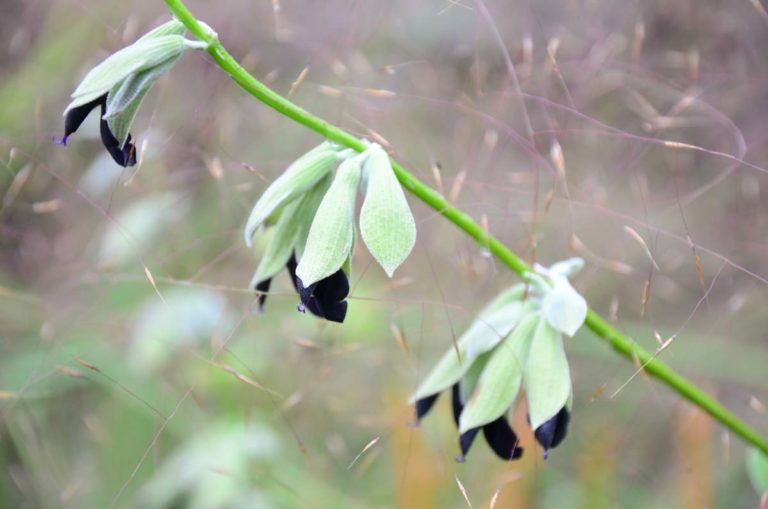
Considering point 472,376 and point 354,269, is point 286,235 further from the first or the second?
point 354,269

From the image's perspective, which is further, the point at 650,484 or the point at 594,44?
the point at 594,44

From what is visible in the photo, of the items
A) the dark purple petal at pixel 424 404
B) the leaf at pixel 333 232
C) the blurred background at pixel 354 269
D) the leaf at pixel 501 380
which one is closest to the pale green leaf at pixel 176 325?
the blurred background at pixel 354 269

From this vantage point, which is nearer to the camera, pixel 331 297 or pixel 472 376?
pixel 331 297

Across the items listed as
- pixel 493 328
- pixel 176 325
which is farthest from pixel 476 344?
pixel 176 325

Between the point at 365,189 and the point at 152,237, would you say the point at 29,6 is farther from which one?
the point at 365,189

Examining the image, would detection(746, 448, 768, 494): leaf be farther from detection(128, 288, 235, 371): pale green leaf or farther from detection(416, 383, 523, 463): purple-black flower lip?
detection(128, 288, 235, 371): pale green leaf

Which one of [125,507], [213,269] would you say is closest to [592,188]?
[213,269]
